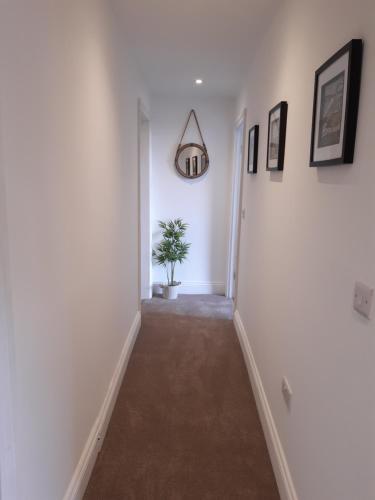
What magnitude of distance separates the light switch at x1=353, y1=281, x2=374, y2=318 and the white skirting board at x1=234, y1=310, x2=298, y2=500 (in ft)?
3.27

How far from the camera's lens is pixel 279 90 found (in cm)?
206

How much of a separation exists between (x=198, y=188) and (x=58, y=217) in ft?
10.8

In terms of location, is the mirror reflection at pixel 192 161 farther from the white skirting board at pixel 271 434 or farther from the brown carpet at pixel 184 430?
the white skirting board at pixel 271 434

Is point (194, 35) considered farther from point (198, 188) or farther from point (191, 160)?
point (198, 188)

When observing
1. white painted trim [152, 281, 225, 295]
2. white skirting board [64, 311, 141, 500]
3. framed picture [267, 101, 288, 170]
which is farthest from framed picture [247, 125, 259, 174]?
white painted trim [152, 281, 225, 295]

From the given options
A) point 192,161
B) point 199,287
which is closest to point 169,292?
point 199,287

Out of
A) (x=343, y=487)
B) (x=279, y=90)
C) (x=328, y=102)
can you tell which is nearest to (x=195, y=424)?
(x=343, y=487)

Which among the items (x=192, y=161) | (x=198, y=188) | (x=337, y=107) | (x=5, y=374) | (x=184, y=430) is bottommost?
(x=184, y=430)

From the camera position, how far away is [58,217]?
1310 millimetres

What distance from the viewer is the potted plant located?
4.38m

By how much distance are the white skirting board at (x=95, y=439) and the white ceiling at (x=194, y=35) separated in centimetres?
229

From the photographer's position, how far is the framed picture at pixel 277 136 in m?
1.88

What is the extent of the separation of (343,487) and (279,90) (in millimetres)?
1912

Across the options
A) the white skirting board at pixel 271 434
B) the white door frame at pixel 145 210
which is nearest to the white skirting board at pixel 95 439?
the white skirting board at pixel 271 434
